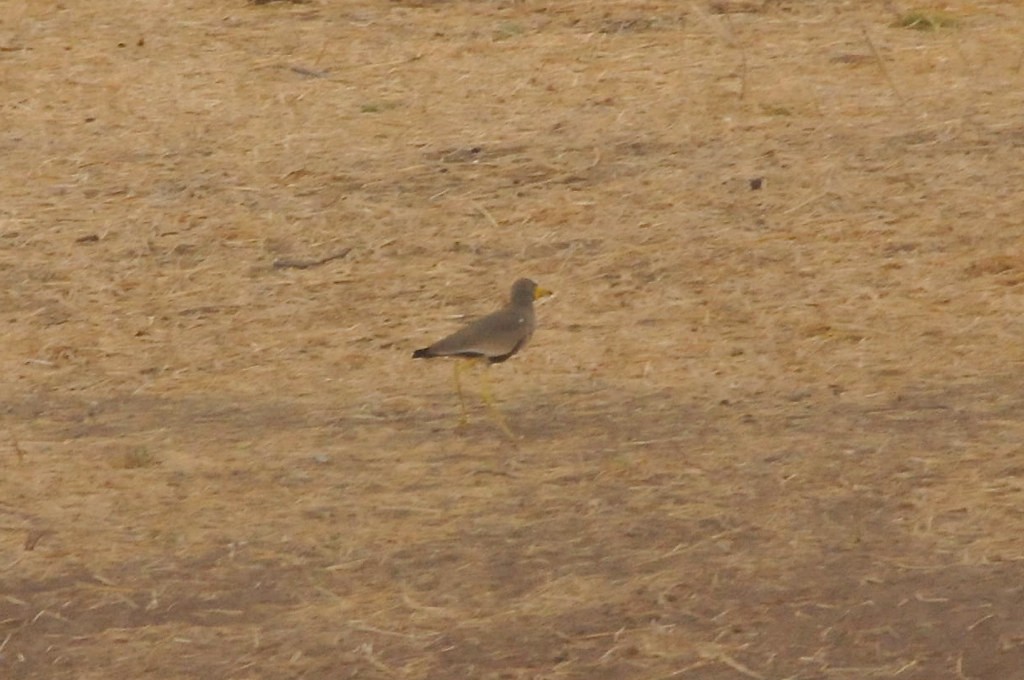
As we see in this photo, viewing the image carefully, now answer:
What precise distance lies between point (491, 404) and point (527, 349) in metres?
0.63

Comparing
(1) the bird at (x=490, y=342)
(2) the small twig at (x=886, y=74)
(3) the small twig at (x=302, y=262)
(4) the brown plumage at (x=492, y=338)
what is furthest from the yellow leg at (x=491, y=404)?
(2) the small twig at (x=886, y=74)

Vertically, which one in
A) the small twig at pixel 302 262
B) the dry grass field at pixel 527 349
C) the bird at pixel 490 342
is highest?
the bird at pixel 490 342

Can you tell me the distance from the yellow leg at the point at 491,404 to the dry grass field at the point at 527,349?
0.19ft

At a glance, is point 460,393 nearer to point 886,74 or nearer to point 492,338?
point 492,338

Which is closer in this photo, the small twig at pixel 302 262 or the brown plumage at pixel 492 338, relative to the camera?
the brown plumage at pixel 492 338

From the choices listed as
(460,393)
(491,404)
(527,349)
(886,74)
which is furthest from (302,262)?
(886,74)

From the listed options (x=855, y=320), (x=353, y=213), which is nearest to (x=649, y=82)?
(x=353, y=213)

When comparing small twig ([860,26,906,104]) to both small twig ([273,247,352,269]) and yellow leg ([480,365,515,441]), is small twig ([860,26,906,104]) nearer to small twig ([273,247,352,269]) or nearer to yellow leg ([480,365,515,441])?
small twig ([273,247,352,269])

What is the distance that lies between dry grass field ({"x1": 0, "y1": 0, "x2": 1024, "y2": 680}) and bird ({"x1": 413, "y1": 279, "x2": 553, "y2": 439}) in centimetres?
9

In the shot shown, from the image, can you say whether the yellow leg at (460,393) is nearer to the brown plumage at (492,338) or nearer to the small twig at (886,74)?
the brown plumage at (492,338)

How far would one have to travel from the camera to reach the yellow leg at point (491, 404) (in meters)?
6.61

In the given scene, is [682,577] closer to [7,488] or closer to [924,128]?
[7,488]

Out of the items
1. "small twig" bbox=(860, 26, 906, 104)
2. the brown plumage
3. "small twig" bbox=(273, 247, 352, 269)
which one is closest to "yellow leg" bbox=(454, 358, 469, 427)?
the brown plumage

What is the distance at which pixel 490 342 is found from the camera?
6.63m
